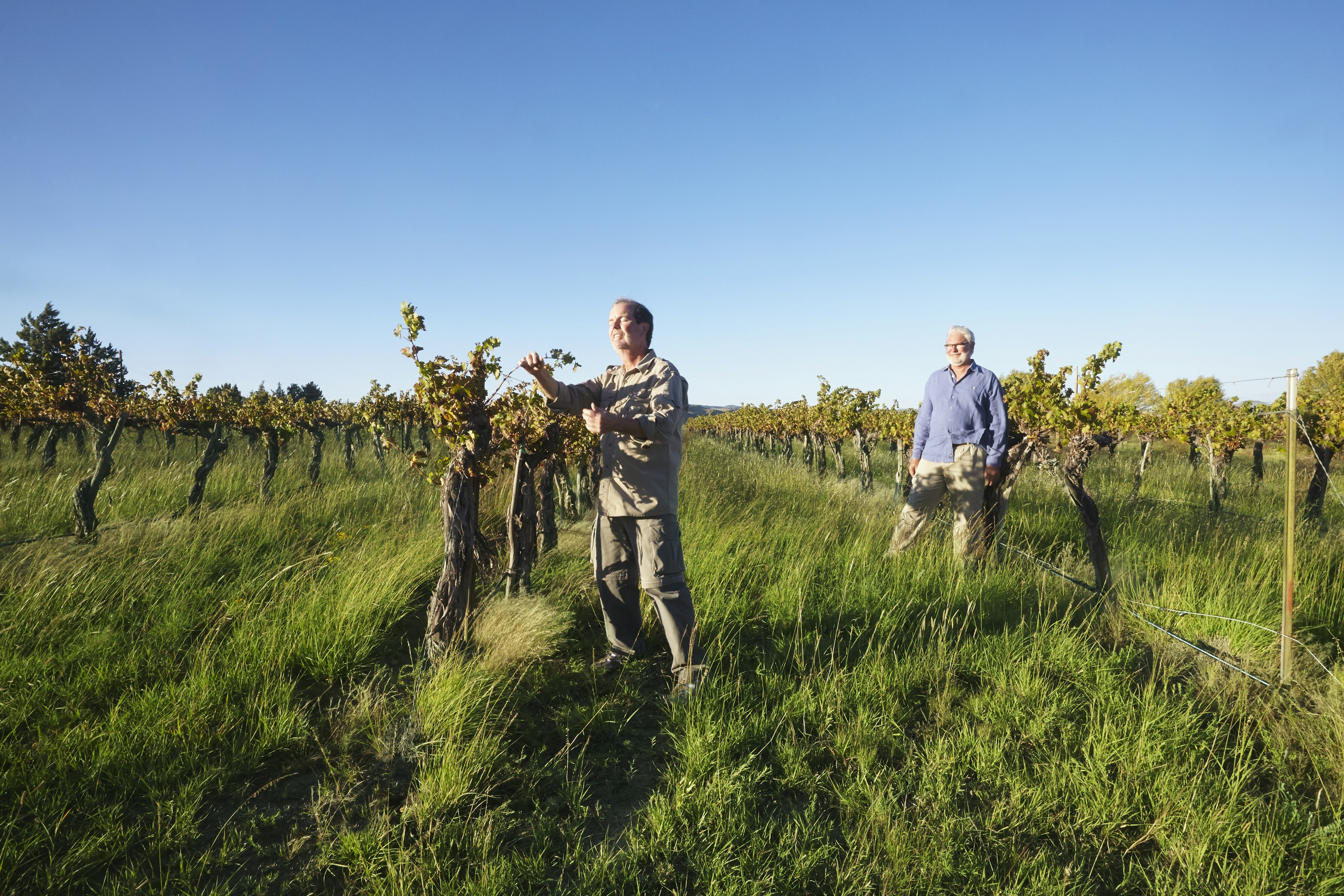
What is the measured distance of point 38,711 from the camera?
2666mm

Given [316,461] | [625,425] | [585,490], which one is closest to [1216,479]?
[585,490]

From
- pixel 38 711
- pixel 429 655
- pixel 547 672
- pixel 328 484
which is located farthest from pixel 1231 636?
pixel 328 484

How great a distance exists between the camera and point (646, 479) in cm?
306

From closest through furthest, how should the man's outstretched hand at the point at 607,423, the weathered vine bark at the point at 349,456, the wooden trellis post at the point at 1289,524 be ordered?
the man's outstretched hand at the point at 607,423
the wooden trellis post at the point at 1289,524
the weathered vine bark at the point at 349,456

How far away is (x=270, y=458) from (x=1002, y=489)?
32.6ft

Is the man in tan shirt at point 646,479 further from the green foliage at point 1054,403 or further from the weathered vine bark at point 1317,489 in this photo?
the weathered vine bark at point 1317,489

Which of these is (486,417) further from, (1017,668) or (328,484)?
(328,484)

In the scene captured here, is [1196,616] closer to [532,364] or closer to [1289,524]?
[1289,524]

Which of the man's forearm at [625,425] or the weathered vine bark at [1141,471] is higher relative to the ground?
the man's forearm at [625,425]

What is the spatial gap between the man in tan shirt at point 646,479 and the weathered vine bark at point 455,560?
832mm

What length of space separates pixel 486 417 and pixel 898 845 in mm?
3037

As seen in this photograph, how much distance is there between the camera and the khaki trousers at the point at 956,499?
5098mm

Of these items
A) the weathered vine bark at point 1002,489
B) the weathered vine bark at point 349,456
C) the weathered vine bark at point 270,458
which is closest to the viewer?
the weathered vine bark at point 1002,489

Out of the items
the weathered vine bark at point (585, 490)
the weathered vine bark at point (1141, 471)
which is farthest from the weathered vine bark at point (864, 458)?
the weathered vine bark at point (585, 490)
